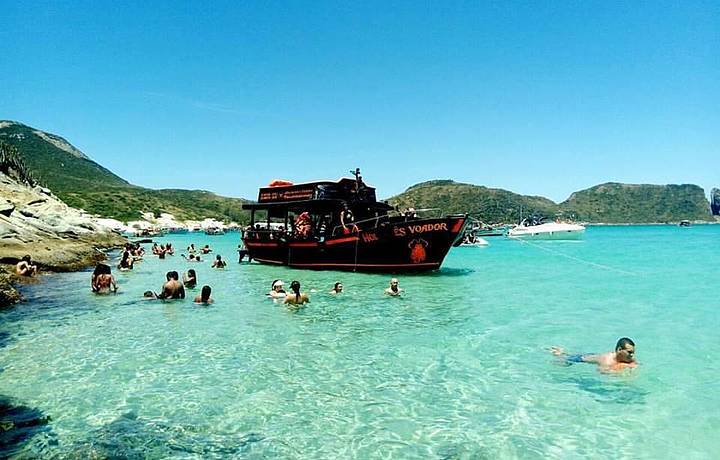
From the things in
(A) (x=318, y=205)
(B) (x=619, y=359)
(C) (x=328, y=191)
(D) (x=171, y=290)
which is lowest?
(B) (x=619, y=359)

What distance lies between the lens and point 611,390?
26.1 feet

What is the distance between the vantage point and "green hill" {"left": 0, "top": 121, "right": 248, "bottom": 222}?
12638cm

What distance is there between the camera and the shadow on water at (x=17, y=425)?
5.66 meters

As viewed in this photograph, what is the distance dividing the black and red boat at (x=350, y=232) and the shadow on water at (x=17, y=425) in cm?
1743

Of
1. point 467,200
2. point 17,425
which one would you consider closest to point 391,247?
point 17,425

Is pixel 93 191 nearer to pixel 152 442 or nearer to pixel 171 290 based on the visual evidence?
pixel 171 290

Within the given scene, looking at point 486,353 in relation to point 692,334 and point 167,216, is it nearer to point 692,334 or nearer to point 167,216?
point 692,334

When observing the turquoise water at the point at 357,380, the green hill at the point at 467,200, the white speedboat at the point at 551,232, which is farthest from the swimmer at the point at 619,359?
the green hill at the point at 467,200

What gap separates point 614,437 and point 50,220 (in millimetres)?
45203

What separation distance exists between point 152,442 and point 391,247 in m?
18.6

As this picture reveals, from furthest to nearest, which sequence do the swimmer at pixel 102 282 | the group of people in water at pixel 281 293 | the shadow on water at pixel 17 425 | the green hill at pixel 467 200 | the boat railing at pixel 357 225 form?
the green hill at pixel 467 200 → the boat railing at pixel 357 225 → the swimmer at pixel 102 282 → the group of people in water at pixel 281 293 → the shadow on water at pixel 17 425

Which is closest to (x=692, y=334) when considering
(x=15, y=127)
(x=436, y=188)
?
(x=436, y=188)

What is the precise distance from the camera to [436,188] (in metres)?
165

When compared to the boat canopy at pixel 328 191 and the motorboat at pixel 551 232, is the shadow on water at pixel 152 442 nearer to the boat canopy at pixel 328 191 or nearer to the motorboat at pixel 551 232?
the boat canopy at pixel 328 191
